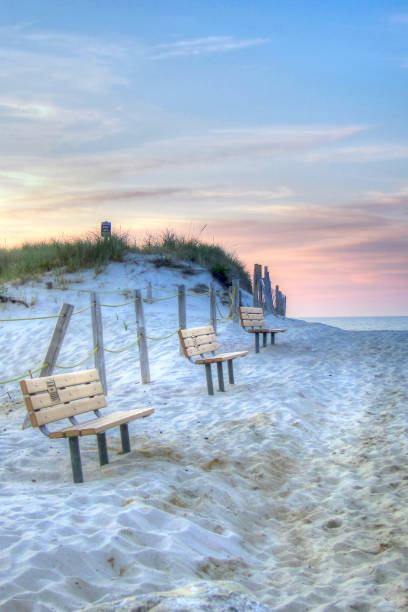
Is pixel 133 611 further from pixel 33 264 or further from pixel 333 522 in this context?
pixel 33 264

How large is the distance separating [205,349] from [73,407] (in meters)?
4.10

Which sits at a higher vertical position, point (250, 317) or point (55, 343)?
point (55, 343)

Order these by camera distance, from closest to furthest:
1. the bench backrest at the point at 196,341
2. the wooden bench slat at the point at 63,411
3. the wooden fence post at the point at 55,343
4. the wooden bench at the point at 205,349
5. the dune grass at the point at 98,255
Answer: the wooden bench slat at the point at 63,411
the wooden fence post at the point at 55,343
the wooden bench at the point at 205,349
the bench backrest at the point at 196,341
the dune grass at the point at 98,255

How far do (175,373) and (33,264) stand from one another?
461 inches

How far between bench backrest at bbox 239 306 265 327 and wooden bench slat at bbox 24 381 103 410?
652cm

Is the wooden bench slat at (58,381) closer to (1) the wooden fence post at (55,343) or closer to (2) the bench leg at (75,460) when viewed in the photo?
(2) the bench leg at (75,460)

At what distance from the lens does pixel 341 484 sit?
191 inches

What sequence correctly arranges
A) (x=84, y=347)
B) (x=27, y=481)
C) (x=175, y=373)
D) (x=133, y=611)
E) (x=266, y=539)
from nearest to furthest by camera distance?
(x=133, y=611), (x=266, y=539), (x=27, y=481), (x=175, y=373), (x=84, y=347)

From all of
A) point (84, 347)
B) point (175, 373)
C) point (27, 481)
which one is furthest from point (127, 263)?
point (27, 481)

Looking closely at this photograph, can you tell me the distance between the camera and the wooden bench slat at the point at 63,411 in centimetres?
464

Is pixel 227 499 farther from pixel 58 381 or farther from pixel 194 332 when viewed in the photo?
pixel 194 332

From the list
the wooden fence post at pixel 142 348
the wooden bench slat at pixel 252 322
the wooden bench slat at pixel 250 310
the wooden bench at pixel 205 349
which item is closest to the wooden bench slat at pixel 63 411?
the wooden bench at pixel 205 349

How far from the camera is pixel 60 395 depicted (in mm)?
5000

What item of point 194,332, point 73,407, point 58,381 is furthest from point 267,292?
point 58,381
